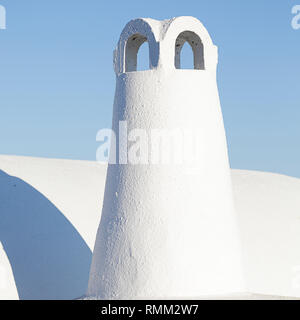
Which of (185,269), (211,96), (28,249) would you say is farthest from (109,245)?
(28,249)

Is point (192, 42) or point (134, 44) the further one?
point (192, 42)

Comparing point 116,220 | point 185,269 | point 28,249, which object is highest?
point 28,249

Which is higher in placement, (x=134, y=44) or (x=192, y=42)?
(x=192, y=42)

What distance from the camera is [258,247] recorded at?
24.4 metres

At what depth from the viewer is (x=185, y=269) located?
13234 millimetres

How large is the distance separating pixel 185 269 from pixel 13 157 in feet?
45.3
